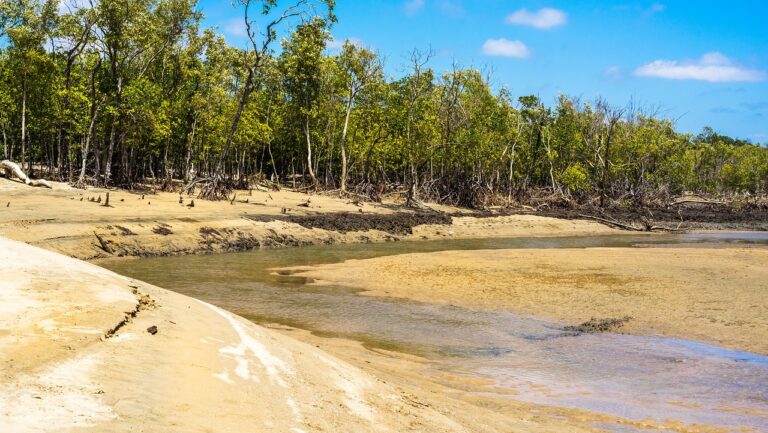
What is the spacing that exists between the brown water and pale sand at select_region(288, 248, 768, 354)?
88 cm

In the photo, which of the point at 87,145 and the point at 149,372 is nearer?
the point at 149,372

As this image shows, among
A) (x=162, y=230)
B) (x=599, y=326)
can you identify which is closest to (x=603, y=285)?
(x=599, y=326)

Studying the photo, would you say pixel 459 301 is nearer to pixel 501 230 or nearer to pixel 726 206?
pixel 501 230

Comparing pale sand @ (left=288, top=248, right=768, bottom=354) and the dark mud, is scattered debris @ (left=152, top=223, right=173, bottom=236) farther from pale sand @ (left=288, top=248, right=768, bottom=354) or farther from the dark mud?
pale sand @ (left=288, top=248, right=768, bottom=354)

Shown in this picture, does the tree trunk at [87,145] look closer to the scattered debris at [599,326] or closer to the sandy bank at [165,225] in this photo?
the sandy bank at [165,225]

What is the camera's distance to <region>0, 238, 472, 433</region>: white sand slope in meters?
3.82

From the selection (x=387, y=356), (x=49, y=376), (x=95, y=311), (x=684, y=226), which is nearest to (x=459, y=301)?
(x=387, y=356)

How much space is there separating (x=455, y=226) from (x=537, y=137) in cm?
2615

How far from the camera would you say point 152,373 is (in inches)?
182

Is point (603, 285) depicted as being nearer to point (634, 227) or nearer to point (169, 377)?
point (169, 377)

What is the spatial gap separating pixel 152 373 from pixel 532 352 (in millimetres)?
6378

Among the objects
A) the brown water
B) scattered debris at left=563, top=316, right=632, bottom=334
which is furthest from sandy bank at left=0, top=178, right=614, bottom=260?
scattered debris at left=563, top=316, right=632, bottom=334

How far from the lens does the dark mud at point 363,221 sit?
27.9 m

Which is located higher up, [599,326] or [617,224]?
[617,224]
